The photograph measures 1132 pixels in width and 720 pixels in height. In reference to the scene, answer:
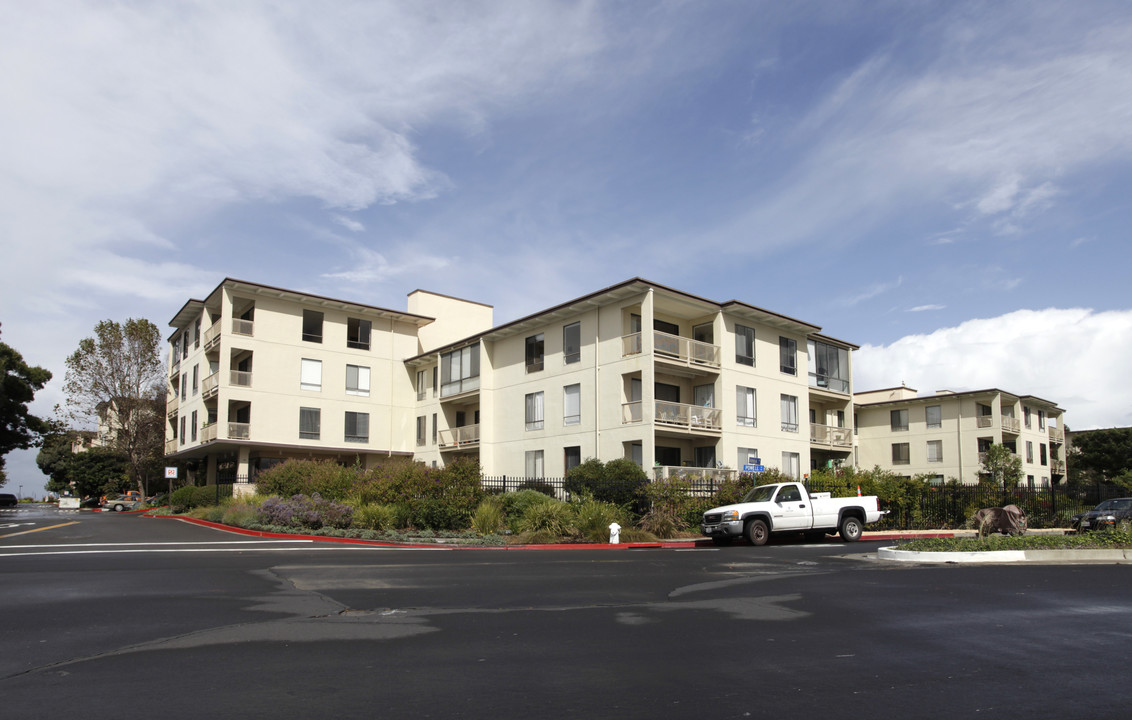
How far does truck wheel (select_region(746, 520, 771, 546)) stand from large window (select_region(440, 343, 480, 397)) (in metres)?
21.7

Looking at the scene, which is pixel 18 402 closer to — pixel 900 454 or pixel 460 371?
pixel 460 371

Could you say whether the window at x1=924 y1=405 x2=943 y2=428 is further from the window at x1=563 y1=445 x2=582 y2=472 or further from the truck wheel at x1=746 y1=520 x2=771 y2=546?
the truck wheel at x1=746 y1=520 x2=771 y2=546

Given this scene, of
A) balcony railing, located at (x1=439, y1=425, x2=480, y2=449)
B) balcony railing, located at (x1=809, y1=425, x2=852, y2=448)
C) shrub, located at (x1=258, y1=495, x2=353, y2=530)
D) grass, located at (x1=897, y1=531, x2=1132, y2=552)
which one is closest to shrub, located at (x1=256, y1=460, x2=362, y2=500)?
shrub, located at (x1=258, y1=495, x2=353, y2=530)

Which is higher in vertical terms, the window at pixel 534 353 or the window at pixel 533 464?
the window at pixel 534 353

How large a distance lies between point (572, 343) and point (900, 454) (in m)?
30.5

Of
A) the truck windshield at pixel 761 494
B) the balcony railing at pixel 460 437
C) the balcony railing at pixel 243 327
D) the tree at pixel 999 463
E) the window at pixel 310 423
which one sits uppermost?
the balcony railing at pixel 243 327

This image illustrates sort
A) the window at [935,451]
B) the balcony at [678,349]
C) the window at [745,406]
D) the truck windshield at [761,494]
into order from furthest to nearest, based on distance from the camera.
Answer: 1. the window at [935,451]
2. the window at [745,406]
3. the balcony at [678,349]
4. the truck windshield at [761,494]

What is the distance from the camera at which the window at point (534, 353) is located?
38.4 metres

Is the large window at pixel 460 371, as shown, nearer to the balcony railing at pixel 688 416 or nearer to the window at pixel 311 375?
the window at pixel 311 375

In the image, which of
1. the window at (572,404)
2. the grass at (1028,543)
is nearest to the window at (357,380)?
the window at (572,404)

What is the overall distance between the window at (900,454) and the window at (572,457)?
30.0m

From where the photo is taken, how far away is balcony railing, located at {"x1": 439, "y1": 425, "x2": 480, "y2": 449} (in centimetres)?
4153

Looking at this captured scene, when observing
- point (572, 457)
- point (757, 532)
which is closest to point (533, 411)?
point (572, 457)

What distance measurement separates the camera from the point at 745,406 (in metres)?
36.2
